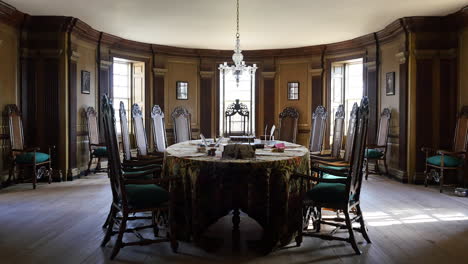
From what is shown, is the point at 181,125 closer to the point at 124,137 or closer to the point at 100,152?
the point at 100,152

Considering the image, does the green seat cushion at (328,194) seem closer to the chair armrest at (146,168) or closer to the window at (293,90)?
the chair armrest at (146,168)

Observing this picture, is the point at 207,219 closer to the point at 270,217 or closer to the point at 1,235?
the point at 270,217

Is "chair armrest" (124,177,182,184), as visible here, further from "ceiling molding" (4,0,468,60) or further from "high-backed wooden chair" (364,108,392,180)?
"high-backed wooden chair" (364,108,392,180)

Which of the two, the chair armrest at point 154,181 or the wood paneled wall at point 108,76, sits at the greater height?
the wood paneled wall at point 108,76

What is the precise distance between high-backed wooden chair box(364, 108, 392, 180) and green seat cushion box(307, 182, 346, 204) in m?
3.70

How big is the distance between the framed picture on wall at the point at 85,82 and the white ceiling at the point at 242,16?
0.87m

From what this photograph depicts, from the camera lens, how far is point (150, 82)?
331 inches

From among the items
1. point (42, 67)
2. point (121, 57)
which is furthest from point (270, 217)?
point (121, 57)

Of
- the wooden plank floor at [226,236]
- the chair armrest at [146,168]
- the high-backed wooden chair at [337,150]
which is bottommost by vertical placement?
the wooden plank floor at [226,236]

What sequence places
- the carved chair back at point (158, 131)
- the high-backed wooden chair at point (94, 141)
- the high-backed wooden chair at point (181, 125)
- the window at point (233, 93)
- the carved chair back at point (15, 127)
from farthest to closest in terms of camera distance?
the window at point (233, 93) → the high-backed wooden chair at point (94, 141) → the high-backed wooden chair at point (181, 125) → the carved chair back at point (15, 127) → the carved chair back at point (158, 131)

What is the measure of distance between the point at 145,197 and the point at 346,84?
6.55 meters

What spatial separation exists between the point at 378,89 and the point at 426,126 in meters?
1.41

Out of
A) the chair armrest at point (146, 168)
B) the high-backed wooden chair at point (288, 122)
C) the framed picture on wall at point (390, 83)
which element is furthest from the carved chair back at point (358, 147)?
the high-backed wooden chair at point (288, 122)

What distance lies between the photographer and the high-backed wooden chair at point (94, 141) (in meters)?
6.68
